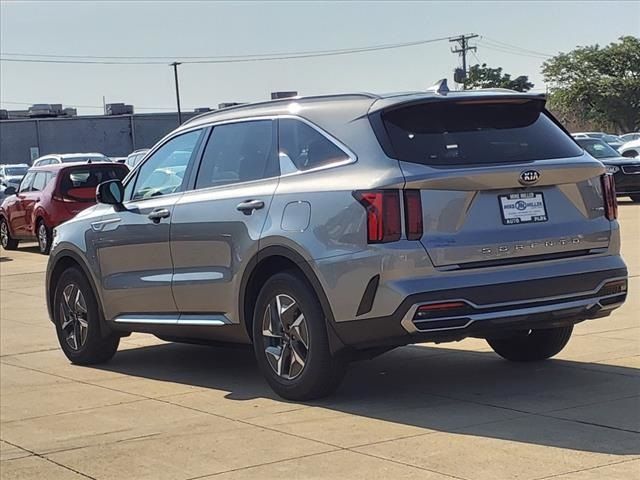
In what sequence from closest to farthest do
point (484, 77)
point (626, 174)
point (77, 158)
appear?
point (626, 174), point (77, 158), point (484, 77)

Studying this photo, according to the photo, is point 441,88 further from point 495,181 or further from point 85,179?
point 85,179

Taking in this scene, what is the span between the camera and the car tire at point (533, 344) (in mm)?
7746

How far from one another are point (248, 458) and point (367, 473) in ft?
2.44

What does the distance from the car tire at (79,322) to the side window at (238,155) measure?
5.54 feet

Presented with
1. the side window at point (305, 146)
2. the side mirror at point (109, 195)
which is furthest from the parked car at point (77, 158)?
the side window at point (305, 146)

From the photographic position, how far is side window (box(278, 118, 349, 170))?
6.99m

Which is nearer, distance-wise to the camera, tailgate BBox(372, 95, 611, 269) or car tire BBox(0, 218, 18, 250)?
tailgate BBox(372, 95, 611, 269)

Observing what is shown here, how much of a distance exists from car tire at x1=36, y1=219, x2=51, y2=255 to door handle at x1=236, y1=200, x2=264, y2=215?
1473 cm

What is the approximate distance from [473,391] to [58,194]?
15.4 m

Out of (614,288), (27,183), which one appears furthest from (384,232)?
(27,183)

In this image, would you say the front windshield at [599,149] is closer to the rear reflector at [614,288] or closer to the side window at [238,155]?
the side window at [238,155]

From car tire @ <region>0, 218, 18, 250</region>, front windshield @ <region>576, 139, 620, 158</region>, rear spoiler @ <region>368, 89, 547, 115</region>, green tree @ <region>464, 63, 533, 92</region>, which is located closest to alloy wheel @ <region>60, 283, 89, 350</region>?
rear spoiler @ <region>368, 89, 547, 115</region>

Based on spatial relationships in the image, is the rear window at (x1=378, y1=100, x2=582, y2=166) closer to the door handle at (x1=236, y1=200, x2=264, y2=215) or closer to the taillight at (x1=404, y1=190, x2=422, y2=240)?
the taillight at (x1=404, y1=190, x2=422, y2=240)

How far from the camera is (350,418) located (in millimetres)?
6617
